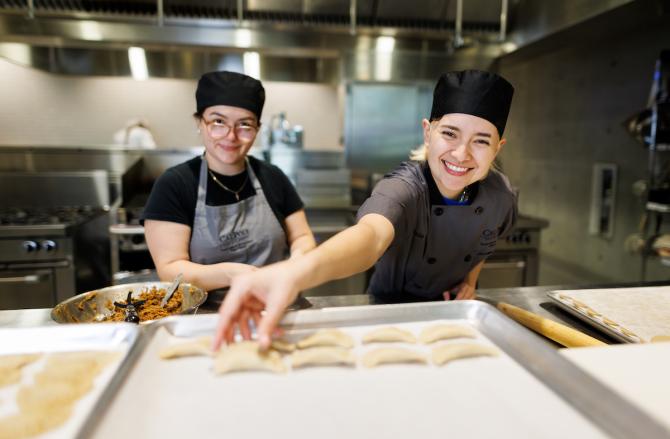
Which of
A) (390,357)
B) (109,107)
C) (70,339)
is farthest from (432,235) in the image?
(109,107)

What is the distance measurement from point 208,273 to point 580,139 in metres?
3.40

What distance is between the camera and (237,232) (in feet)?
5.51

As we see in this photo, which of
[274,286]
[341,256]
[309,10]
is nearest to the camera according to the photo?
[274,286]

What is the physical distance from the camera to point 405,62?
12.7ft

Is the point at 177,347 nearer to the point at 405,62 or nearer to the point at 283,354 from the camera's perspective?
the point at 283,354

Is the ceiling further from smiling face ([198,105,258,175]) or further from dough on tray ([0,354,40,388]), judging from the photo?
dough on tray ([0,354,40,388])

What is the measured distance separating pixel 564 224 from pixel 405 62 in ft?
6.47

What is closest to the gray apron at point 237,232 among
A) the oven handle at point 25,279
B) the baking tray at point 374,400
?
the baking tray at point 374,400

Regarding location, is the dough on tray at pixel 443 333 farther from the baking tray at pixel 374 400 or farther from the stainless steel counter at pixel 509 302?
the stainless steel counter at pixel 509 302

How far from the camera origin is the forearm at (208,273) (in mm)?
1346

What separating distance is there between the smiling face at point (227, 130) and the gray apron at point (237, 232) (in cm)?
12

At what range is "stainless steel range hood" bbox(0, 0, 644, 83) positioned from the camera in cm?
318

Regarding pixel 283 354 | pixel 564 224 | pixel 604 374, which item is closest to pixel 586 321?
pixel 604 374

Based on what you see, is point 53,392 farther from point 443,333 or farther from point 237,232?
point 237,232
